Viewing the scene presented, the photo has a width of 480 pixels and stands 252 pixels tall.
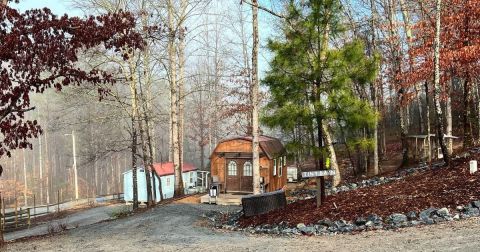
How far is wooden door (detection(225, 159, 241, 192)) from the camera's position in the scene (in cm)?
2125

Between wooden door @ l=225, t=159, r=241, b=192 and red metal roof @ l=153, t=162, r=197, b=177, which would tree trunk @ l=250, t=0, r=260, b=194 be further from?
red metal roof @ l=153, t=162, r=197, b=177

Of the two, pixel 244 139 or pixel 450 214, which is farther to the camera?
pixel 244 139

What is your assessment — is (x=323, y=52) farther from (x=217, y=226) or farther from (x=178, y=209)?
(x=178, y=209)

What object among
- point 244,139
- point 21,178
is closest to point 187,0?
point 244,139

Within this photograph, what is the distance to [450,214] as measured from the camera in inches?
303

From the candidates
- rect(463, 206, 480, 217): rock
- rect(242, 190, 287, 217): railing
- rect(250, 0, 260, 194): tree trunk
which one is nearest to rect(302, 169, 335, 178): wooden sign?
rect(242, 190, 287, 217): railing

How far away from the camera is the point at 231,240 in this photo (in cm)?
840

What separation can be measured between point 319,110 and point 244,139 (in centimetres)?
1152

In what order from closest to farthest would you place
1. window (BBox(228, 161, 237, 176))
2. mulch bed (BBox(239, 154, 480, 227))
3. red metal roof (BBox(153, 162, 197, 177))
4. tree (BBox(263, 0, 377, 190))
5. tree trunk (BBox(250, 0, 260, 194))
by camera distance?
mulch bed (BBox(239, 154, 480, 227)), tree (BBox(263, 0, 377, 190)), tree trunk (BBox(250, 0, 260, 194)), window (BBox(228, 161, 237, 176)), red metal roof (BBox(153, 162, 197, 177))

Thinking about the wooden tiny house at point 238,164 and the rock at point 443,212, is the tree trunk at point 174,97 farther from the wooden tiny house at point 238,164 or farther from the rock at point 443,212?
the rock at point 443,212

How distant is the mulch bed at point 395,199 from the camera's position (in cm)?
844

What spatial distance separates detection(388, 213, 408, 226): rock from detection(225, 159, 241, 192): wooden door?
44.3 feet

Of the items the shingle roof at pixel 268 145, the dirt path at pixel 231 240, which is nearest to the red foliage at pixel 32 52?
the dirt path at pixel 231 240

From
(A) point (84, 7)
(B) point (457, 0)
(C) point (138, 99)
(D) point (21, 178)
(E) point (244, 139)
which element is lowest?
(D) point (21, 178)
